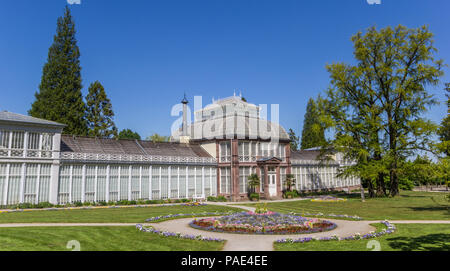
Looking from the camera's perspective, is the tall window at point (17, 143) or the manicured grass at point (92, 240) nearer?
the manicured grass at point (92, 240)

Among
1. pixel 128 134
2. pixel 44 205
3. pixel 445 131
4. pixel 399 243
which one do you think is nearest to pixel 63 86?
pixel 44 205

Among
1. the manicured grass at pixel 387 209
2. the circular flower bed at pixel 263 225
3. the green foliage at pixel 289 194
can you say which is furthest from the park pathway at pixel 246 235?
the green foliage at pixel 289 194

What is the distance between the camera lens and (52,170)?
2966 cm

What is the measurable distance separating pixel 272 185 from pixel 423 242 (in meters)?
29.7

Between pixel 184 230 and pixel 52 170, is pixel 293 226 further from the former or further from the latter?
pixel 52 170

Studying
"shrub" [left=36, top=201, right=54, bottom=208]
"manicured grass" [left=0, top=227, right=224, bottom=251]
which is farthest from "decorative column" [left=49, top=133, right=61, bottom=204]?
"manicured grass" [left=0, top=227, right=224, bottom=251]

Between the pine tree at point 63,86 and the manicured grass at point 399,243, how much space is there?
44.6 meters

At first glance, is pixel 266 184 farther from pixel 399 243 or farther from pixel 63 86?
pixel 63 86

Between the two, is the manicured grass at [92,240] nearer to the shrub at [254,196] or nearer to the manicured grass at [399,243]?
the manicured grass at [399,243]

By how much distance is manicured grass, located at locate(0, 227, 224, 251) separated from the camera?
40.1ft

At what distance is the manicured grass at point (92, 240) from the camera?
12.2 metres

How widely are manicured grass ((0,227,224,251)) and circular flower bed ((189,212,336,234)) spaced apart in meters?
2.96
